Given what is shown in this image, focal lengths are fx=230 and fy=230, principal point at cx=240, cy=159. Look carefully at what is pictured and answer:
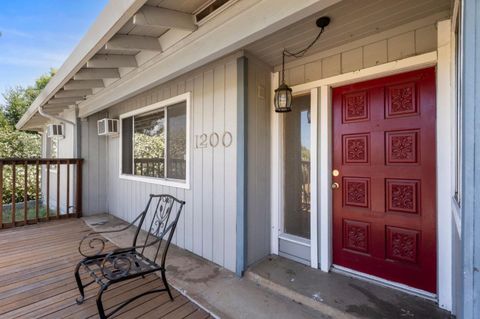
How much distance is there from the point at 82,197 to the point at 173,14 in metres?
4.43

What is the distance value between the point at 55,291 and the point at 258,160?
7.66 ft

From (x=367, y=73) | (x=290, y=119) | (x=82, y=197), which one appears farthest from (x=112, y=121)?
(x=367, y=73)

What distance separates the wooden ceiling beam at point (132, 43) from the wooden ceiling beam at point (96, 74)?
1164 millimetres

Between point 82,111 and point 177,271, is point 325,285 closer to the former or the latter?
point 177,271

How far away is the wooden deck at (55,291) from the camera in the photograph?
1.87 meters

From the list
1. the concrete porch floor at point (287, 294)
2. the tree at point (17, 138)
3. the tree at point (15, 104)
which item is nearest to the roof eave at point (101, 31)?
the concrete porch floor at point (287, 294)

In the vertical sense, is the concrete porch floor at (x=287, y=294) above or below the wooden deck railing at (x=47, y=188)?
below

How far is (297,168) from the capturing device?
106 inches

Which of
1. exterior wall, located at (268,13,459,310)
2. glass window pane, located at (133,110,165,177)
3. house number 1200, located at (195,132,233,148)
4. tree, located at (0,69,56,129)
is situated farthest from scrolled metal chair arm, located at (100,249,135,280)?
tree, located at (0,69,56,129)

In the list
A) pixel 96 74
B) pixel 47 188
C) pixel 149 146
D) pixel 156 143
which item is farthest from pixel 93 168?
pixel 96 74

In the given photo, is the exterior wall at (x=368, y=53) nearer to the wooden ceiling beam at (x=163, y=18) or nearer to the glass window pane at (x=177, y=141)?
the wooden ceiling beam at (x=163, y=18)

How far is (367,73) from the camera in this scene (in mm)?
2131

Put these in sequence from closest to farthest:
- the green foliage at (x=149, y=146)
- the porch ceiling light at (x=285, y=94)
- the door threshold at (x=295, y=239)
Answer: the porch ceiling light at (x=285, y=94) → the door threshold at (x=295, y=239) → the green foliage at (x=149, y=146)

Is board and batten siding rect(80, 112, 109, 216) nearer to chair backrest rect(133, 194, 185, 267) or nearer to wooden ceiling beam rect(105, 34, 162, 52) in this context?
chair backrest rect(133, 194, 185, 267)
